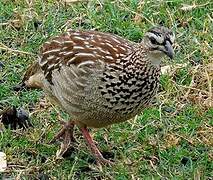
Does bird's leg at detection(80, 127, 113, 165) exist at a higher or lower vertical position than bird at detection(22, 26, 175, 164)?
lower

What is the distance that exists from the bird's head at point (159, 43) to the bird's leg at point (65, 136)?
36.5 inches

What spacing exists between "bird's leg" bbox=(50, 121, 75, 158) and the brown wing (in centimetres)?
45

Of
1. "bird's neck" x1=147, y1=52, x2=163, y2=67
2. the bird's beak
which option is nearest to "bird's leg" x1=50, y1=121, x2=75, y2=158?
"bird's neck" x1=147, y1=52, x2=163, y2=67

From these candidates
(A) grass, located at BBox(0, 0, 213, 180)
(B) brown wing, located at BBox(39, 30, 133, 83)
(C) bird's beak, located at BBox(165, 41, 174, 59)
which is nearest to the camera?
(C) bird's beak, located at BBox(165, 41, 174, 59)

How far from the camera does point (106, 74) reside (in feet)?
19.7

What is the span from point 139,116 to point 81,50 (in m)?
1.05

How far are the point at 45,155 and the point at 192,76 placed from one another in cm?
Result: 175

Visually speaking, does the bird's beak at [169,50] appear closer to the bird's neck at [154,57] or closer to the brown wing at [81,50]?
the bird's neck at [154,57]

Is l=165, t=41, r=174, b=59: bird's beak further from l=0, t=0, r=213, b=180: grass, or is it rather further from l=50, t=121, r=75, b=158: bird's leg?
l=50, t=121, r=75, b=158: bird's leg

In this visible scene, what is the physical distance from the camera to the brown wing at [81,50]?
6082 millimetres

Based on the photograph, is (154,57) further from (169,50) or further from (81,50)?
(81,50)

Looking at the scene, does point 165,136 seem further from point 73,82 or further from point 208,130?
point 73,82

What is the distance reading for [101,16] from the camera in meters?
8.56

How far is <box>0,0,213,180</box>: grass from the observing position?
6387mm
